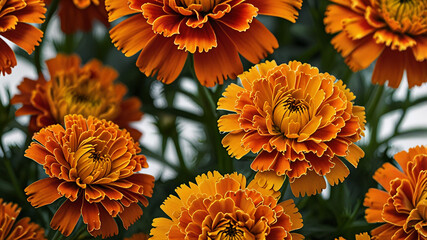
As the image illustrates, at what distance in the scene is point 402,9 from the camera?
1.34 ft

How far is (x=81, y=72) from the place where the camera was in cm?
47

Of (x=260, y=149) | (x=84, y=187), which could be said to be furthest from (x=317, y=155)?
(x=84, y=187)

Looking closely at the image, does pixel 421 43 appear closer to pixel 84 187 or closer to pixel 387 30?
pixel 387 30

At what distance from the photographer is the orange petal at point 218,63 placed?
0.37 m

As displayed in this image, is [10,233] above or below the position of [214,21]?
below

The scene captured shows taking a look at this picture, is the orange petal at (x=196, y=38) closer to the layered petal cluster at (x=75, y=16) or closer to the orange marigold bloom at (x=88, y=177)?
the orange marigold bloom at (x=88, y=177)

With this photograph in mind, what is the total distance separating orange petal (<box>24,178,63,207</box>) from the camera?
34 cm

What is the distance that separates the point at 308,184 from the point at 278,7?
0.12 m

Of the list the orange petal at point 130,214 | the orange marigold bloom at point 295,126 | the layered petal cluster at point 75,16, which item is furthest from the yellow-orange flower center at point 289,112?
the layered petal cluster at point 75,16

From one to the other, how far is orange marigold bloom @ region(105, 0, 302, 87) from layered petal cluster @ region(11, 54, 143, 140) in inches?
3.3

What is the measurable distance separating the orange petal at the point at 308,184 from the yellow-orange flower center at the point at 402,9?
0.47 ft

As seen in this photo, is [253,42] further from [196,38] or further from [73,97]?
[73,97]

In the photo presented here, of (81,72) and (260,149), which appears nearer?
(260,149)

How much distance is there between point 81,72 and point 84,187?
0.51 feet
